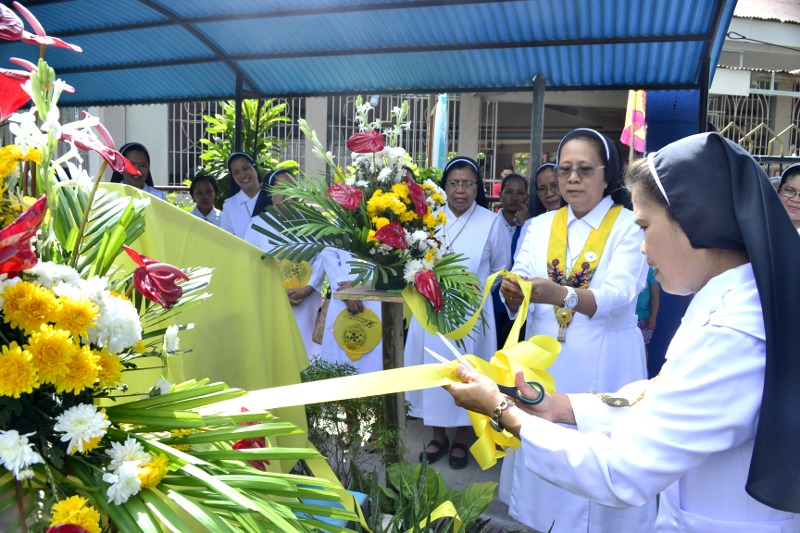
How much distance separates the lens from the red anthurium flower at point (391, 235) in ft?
10.4

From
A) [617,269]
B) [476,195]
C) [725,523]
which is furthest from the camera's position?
[476,195]

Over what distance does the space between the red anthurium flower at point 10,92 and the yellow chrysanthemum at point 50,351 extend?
0.40m

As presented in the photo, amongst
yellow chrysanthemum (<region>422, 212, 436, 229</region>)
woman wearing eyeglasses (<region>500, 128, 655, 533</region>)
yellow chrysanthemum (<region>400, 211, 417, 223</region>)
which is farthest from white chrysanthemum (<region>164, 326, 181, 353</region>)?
woman wearing eyeglasses (<region>500, 128, 655, 533</region>)

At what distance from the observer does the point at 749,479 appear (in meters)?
1.58

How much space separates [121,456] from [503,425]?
1.07 metres

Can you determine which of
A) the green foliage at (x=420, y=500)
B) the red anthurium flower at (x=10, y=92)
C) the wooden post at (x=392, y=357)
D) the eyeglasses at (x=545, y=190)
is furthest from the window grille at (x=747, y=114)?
→ the red anthurium flower at (x=10, y=92)

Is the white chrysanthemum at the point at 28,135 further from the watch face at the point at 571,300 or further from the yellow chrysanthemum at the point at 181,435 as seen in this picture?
the watch face at the point at 571,300

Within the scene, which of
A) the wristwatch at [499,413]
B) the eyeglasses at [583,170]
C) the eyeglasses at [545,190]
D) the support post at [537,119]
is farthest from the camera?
the eyeglasses at [545,190]

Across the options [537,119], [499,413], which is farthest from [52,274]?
[537,119]

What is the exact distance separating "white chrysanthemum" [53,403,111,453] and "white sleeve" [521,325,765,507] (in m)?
1.12

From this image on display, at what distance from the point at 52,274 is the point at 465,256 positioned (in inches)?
160

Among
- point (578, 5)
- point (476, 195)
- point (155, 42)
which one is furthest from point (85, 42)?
point (578, 5)

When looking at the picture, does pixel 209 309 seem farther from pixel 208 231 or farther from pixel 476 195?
pixel 476 195

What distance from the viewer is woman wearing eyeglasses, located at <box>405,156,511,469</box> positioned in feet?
16.3
